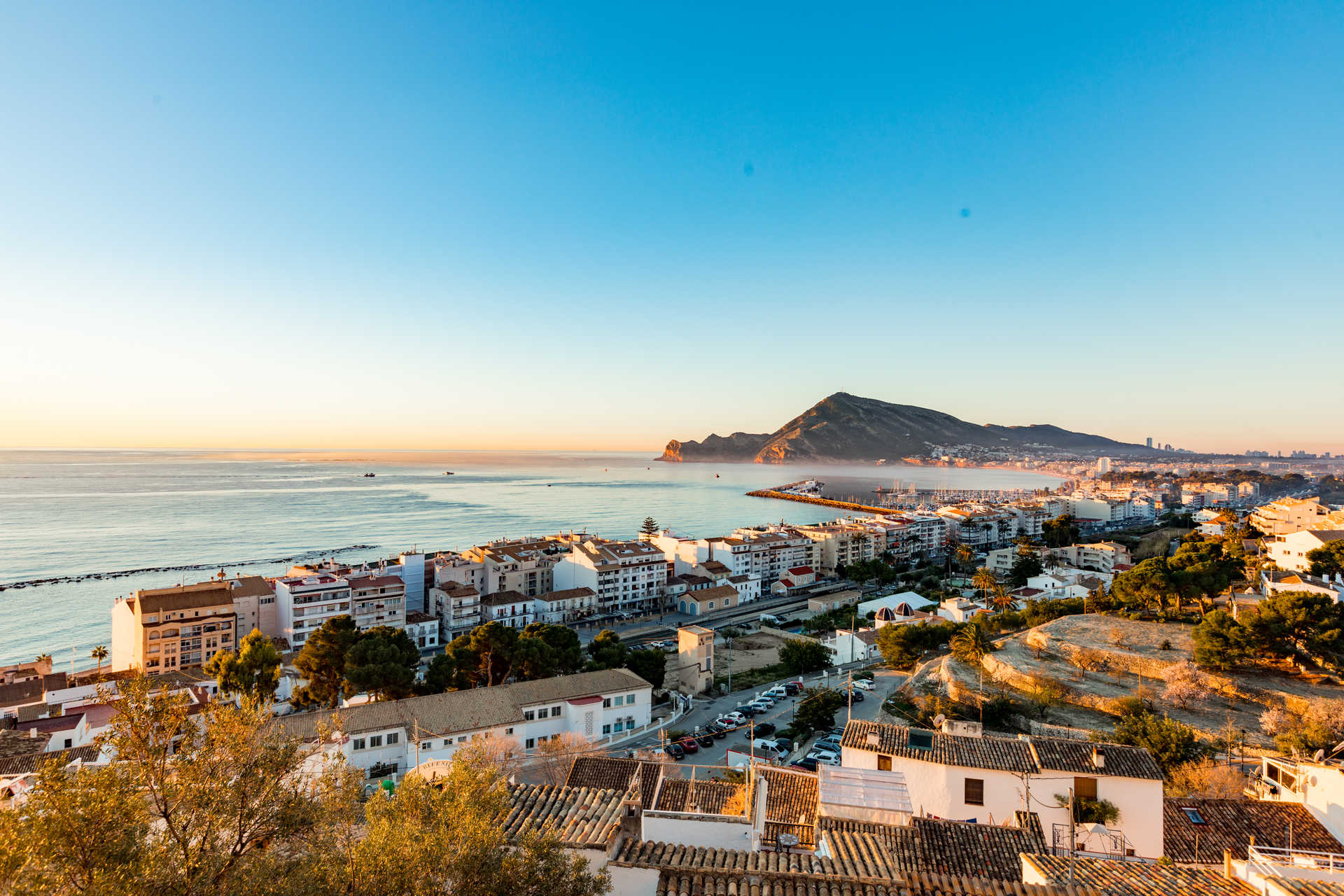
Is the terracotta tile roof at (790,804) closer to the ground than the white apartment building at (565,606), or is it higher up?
higher up

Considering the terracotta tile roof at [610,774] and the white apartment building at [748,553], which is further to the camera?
the white apartment building at [748,553]

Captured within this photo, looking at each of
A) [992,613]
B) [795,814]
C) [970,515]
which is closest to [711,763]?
[795,814]

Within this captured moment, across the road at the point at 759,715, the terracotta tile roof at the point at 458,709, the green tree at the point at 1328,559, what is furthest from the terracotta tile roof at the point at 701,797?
the green tree at the point at 1328,559

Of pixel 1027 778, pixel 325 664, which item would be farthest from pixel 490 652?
pixel 1027 778

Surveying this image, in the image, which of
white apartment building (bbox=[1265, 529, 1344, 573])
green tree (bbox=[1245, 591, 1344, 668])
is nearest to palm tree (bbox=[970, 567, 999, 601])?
white apartment building (bbox=[1265, 529, 1344, 573])

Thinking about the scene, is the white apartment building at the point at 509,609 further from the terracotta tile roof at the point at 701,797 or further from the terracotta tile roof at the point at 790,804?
the terracotta tile roof at the point at 701,797

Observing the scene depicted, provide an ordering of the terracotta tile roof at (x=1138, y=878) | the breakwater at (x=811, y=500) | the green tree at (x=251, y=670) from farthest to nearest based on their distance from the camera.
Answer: the breakwater at (x=811, y=500)
the green tree at (x=251, y=670)
the terracotta tile roof at (x=1138, y=878)

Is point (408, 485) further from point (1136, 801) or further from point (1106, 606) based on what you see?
point (1136, 801)

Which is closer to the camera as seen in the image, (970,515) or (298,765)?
(298,765)
